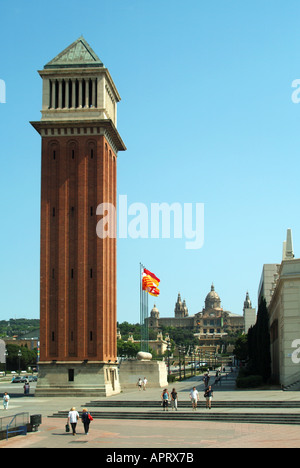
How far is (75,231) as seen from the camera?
65750mm

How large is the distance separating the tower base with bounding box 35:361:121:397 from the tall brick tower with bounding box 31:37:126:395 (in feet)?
0.31

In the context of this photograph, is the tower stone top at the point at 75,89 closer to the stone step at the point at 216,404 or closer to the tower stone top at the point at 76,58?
the tower stone top at the point at 76,58

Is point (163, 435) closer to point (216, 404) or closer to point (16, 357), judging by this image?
point (216, 404)

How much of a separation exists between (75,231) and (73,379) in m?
14.4

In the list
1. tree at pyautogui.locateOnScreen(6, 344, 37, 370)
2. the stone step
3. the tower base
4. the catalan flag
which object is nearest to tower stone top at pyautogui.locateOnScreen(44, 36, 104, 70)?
the catalan flag

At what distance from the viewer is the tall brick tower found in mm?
63344

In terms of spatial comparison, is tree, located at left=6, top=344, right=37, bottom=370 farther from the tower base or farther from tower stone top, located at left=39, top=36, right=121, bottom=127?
tower stone top, located at left=39, top=36, right=121, bottom=127

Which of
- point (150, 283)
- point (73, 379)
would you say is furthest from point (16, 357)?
point (73, 379)

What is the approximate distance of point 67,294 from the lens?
213 feet

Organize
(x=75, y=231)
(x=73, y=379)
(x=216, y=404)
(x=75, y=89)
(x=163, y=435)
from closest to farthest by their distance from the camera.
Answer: (x=163, y=435) → (x=216, y=404) → (x=73, y=379) → (x=75, y=231) → (x=75, y=89)

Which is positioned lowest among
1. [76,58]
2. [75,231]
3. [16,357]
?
[16,357]

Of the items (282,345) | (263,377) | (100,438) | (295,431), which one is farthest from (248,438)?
(263,377)
